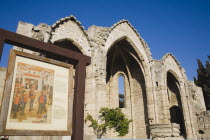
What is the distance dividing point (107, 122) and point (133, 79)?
676 cm

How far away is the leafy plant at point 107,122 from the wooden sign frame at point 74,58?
722 cm

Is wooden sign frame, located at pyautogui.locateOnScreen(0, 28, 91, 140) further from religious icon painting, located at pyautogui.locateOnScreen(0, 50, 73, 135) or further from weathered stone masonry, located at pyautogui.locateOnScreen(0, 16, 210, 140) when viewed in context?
weathered stone masonry, located at pyautogui.locateOnScreen(0, 16, 210, 140)

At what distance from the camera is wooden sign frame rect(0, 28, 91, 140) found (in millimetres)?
2092

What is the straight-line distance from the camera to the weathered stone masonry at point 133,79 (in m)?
9.82

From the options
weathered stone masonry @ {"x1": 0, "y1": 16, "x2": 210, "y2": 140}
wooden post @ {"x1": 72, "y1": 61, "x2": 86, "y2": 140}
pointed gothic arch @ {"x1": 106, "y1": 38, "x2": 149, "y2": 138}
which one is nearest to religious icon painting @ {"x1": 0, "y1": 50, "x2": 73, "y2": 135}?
wooden post @ {"x1": 72, "y1": 61, "x2": 86, "y2": 140}

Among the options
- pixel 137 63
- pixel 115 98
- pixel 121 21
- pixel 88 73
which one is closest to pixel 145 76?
pixel 137 63

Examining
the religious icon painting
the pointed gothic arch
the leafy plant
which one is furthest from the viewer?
the pointed gothic arch

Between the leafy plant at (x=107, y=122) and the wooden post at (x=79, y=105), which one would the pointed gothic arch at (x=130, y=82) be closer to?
the leafy plant at (x=107, y=122)

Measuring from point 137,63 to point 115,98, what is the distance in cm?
327

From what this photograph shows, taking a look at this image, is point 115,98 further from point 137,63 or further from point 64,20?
point 64,20

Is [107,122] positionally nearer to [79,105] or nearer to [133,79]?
[133,79]

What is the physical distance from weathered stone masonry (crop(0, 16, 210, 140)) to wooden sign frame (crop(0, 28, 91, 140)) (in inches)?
204

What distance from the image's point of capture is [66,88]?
224cm

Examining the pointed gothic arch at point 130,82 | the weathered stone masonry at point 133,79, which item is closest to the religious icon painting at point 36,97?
the weathered stone masonry at point 133,79
